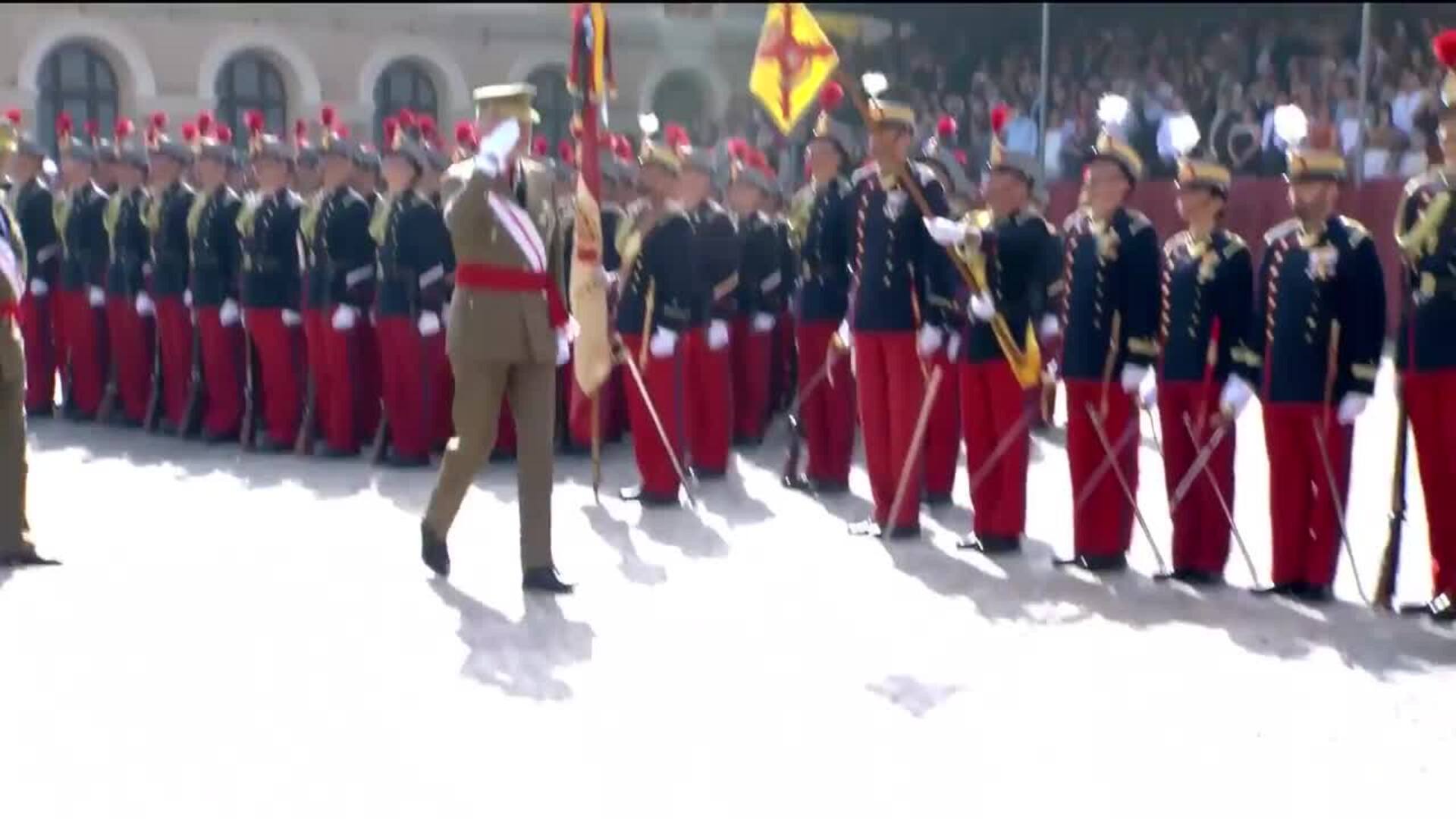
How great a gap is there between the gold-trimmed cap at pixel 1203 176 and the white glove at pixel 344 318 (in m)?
4.92

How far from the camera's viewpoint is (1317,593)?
23.8ft

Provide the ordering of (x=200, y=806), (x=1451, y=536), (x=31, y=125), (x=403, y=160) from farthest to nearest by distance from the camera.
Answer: (x=31, y=125) → (x=403, y=160) → (x=1451, y=536) → (x=200, y=806)

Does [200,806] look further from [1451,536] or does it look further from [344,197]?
[344,197]

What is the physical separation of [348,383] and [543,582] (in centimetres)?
372

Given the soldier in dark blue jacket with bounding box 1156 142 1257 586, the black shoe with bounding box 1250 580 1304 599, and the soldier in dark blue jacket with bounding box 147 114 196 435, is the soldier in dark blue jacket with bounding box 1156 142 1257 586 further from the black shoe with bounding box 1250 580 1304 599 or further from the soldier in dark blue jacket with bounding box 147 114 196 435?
the soldier in dark blue jacket with bounding box 147 114 196 435

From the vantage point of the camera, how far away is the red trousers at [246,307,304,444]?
35.8 feet

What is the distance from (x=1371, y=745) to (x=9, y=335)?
5.36 m

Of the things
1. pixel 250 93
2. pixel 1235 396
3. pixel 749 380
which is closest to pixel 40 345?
pixel 749 380

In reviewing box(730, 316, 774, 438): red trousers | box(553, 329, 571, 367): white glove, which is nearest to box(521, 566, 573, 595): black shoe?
box(553, 329, 571, 367): white glove

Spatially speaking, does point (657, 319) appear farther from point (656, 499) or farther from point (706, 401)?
point (656, 499)

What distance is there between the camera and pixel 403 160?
1005 centimetres

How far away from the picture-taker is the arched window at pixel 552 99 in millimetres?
26406

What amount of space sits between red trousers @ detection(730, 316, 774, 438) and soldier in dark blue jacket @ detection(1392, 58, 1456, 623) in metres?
4.85

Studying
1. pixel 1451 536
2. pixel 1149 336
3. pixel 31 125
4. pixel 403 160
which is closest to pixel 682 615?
pixel 1149 336
